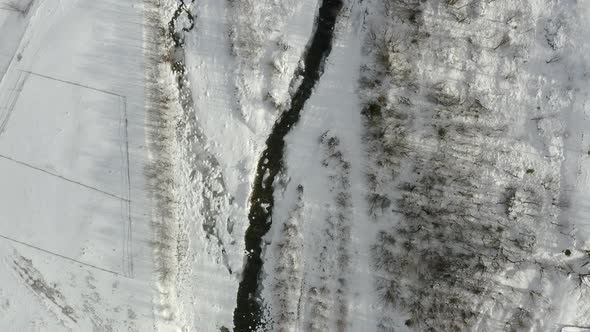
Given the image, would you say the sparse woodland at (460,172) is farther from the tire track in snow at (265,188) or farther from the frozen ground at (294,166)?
the tire track in snow at (265,188)

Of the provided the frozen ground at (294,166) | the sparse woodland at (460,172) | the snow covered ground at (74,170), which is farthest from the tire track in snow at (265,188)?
the snow covered ground at (74,170)

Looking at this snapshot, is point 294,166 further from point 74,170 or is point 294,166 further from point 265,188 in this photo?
point 74,170

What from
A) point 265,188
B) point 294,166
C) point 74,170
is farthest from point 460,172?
point 74,170

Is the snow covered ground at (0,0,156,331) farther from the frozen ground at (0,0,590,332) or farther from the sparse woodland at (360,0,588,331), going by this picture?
the sparse woodland at (360,0,588,331)

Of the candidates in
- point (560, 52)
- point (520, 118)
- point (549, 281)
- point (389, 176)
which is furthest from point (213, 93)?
point (549, 281)

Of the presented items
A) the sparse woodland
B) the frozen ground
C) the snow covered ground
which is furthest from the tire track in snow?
the snow covered ground

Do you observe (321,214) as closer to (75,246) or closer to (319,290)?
(319,290)
